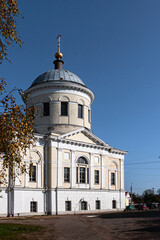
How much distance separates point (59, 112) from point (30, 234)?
22318 millimetres

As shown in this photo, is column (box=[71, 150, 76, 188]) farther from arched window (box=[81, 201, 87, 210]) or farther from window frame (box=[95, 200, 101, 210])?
window frame (box=[95, 200, 101, 210])

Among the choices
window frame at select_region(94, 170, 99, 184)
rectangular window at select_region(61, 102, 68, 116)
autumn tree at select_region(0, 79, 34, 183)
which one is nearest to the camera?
autumn tree at select_region(0, 79, 34, 183)

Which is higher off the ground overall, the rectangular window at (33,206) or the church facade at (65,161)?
the church facade at (65,161)

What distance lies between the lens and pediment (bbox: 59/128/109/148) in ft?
112

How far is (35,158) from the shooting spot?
31.2m

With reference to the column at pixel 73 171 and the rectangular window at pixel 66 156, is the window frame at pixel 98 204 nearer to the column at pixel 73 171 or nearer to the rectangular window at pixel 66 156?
the column at pixel 73 171

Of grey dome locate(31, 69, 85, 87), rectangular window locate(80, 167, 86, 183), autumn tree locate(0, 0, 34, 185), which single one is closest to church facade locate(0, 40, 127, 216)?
grey dome locate(31, 69, 85, 87)

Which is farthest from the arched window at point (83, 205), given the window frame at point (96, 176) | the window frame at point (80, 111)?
the window frame at point (80, 111)

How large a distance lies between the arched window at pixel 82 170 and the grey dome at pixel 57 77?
10256 mm

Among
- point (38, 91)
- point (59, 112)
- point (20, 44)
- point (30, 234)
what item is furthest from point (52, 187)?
point (20, 44)

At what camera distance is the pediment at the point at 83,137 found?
34.2m

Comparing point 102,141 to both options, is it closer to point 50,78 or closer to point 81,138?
point 81,138

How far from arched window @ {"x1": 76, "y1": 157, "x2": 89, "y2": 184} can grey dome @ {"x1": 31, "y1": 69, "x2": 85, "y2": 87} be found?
33.6 ft

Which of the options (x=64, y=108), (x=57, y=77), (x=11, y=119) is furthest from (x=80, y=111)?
(x=11, y=119)
